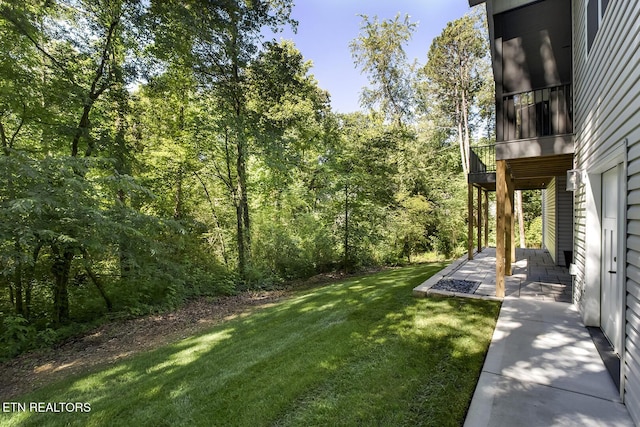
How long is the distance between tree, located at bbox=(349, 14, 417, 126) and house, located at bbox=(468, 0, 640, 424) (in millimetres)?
10741

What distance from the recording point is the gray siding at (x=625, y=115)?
2141mm

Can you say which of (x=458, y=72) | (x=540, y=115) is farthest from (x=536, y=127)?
(x=458, y=72)

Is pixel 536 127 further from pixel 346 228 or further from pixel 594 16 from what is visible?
pixel 346 228

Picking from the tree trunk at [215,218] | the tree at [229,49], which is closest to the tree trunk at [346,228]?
the tree at [229,49]

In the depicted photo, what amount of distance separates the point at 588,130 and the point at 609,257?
1.57m

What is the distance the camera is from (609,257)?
11.2 feet

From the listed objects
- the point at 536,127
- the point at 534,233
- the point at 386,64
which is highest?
the point at 386,64

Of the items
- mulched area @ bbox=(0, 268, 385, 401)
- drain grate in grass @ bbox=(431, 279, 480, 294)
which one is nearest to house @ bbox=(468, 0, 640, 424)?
drain grate in grass @ bbox=(431, 279, 480, 294)

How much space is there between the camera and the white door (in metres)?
3.18

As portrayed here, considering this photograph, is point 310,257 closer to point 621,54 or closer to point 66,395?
point 66,395

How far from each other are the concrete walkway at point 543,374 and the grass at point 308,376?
0.17 m

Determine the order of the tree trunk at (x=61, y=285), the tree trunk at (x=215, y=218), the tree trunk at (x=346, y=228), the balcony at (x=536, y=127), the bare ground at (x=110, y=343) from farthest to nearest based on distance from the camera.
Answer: the tree trunk at (x=346, y=228) → the tree trunk at (x=215, y=218) → the tree trunk at (x=61, y=285) → the balcony at (x=536, y=127) → the bare ground at (x=110, y=343)

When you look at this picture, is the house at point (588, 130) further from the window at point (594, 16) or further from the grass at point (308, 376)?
the grass at point (308, 376)

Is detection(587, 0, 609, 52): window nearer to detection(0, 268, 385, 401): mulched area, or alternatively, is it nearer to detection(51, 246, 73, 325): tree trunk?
detection(0, 268, 385, 401): mulched area
